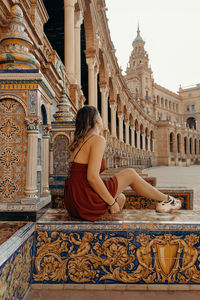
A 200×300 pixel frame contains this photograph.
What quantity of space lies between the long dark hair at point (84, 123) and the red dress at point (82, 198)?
0.23 metres

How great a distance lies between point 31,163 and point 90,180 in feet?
2.18

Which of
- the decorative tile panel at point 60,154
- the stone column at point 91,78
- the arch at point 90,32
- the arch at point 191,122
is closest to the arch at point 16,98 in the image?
the decorative tile panel at point 60,154

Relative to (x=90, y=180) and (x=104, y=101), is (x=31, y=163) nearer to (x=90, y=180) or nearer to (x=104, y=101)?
(x=90, y=180)

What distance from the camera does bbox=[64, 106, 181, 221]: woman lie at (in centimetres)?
225

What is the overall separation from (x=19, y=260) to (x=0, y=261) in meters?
0.32

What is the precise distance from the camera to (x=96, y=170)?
2.24m

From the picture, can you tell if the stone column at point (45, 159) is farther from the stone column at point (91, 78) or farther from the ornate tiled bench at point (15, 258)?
the stone column at point (91, 78)

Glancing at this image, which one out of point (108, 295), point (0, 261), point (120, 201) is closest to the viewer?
point (0, 261)

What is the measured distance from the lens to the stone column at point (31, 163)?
241cm

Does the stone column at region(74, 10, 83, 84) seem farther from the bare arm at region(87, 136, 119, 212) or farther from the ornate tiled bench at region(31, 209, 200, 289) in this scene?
the ornate tiled bench at region(31, 209, 200, 289)

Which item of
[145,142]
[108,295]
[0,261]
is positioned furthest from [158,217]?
[145,142]

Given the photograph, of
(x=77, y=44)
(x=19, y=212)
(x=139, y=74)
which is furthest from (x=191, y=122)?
(x=19, y=212)

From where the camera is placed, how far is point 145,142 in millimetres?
41875

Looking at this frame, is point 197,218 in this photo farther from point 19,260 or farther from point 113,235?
point 19,260
